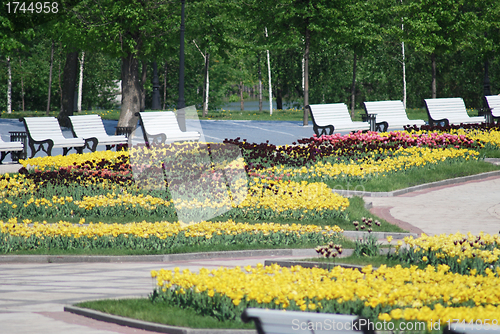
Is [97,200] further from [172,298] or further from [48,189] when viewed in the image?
[172,298]

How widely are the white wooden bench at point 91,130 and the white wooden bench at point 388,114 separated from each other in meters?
7.68

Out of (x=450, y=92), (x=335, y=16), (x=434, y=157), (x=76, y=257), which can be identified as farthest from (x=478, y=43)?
(x=76, y=257)

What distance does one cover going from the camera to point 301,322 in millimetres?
2957

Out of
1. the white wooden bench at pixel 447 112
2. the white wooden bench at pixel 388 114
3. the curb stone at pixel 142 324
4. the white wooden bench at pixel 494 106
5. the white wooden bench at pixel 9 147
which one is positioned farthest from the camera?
the white wooden bench at pixel 494 106

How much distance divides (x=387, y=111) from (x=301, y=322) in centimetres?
1836

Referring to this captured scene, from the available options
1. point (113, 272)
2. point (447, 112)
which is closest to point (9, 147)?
point (113, 272)

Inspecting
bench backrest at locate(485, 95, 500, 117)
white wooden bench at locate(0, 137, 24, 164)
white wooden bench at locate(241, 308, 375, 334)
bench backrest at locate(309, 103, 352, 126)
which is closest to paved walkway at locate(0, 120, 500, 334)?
white wooden bench at locate(241, 308, 375, 334)

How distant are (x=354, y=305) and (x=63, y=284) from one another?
2899 millimetres

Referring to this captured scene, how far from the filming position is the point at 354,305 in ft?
15.4

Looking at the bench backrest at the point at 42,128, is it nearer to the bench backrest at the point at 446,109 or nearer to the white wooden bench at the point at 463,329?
the bench backrest at the point at 446,109

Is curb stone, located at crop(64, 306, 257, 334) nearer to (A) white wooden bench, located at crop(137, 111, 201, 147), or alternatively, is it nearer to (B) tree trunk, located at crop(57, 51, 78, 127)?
(A) white wooden bench, located at crop(137, 111, 201, 147)

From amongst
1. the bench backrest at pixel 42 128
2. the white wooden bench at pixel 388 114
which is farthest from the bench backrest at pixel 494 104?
the bench backrest at pixel 42 128

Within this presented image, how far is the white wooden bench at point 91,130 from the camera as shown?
682 inches

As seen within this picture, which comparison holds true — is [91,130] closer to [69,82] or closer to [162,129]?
[162,129]
